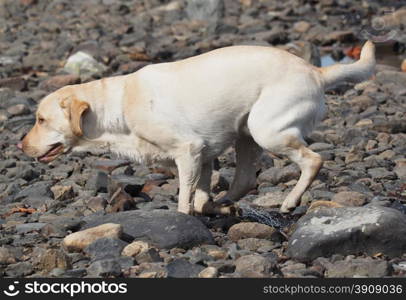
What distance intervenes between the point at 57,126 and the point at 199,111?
1.32 meters

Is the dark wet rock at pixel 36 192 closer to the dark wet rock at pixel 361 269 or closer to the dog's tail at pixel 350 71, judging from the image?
the dog's tail at pixel 350 71

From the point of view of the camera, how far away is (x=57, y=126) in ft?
27.2

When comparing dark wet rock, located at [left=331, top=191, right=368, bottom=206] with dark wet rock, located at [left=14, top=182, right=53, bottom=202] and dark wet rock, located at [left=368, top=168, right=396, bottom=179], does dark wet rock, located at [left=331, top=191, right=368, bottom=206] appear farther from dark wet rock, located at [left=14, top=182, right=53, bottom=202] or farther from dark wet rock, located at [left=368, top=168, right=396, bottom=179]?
dark wet rock, located at [left=14, top=182, right=53, bottom=202]

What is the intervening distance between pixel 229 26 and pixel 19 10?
225 inches

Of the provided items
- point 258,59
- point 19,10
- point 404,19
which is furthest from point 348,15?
point 258,59

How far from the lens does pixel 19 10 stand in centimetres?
2200

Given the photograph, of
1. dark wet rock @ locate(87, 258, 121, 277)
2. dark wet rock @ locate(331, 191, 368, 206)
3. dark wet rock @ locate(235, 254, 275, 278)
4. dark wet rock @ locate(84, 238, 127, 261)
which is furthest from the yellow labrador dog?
dark wet rock @ locate(87, 258, 121, 277)

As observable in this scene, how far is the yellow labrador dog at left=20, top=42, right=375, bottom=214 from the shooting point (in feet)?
25.9

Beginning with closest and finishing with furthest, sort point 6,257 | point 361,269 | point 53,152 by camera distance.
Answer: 1. point 361,269
2. point 6,257
3. point 53,152

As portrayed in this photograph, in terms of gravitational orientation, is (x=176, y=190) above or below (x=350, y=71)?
below

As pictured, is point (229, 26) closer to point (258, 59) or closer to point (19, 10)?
point (19, 10)

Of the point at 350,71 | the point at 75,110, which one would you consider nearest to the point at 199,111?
the point at 75,110

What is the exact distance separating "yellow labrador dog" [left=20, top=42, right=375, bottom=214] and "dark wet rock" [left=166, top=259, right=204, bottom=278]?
4.93ft

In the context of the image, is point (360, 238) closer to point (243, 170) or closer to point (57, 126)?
point (243, 170)
